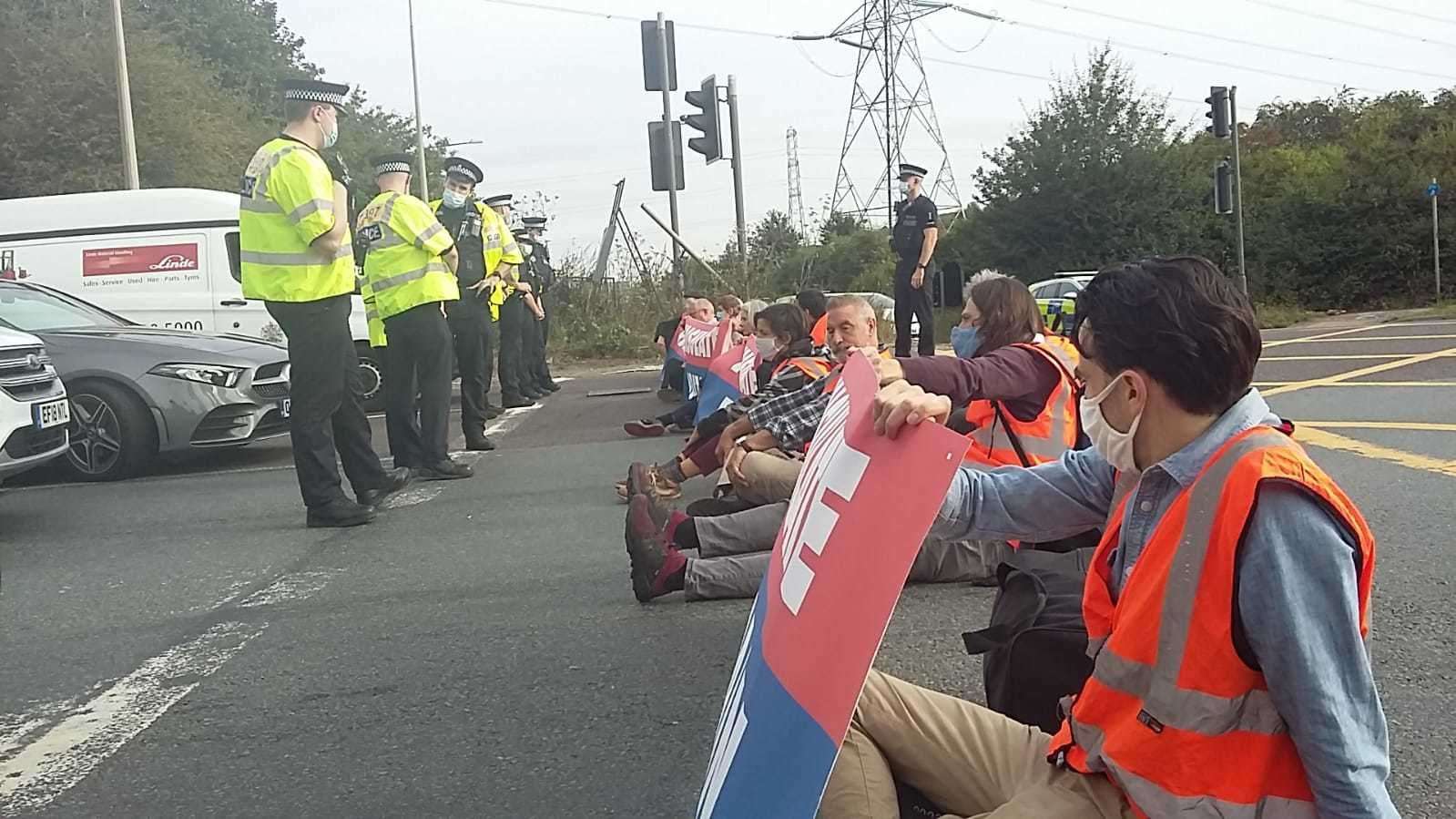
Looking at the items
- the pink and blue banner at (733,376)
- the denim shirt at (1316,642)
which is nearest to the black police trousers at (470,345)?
the pink and blue banner at (733,376)

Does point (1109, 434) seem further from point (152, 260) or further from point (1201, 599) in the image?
point (152, 260)

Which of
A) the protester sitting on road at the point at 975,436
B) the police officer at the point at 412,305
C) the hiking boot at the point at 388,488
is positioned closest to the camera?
the protester sitting on road at the point at 975,436

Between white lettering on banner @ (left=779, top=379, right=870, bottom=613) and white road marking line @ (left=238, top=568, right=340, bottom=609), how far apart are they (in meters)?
3.68

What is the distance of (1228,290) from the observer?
198 centimetres

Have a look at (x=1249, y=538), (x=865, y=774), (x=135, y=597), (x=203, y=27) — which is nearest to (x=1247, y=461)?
(x=1249, y=538)

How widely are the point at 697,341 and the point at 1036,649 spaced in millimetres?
7136

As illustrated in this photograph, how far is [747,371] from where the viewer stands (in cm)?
752

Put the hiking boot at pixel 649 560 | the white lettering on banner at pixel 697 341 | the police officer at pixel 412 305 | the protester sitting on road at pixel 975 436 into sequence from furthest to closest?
the white lettering on banner at pixel 697 341 < the police officer at pixel 412 305 < the hiking boot at pixel 649 560 < the protester sitting on road at pixel 975 436

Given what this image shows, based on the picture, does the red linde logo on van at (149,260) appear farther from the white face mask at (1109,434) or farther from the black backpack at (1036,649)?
the white face mask at (1109,434)

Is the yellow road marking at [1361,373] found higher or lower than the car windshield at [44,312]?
lower

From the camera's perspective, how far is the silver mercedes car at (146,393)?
28.6 feet

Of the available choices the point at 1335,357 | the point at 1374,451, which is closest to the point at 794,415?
the point at 1374,451

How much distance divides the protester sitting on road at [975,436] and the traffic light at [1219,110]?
20.9m

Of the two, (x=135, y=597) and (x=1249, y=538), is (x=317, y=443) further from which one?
(x=1249, y=538)
